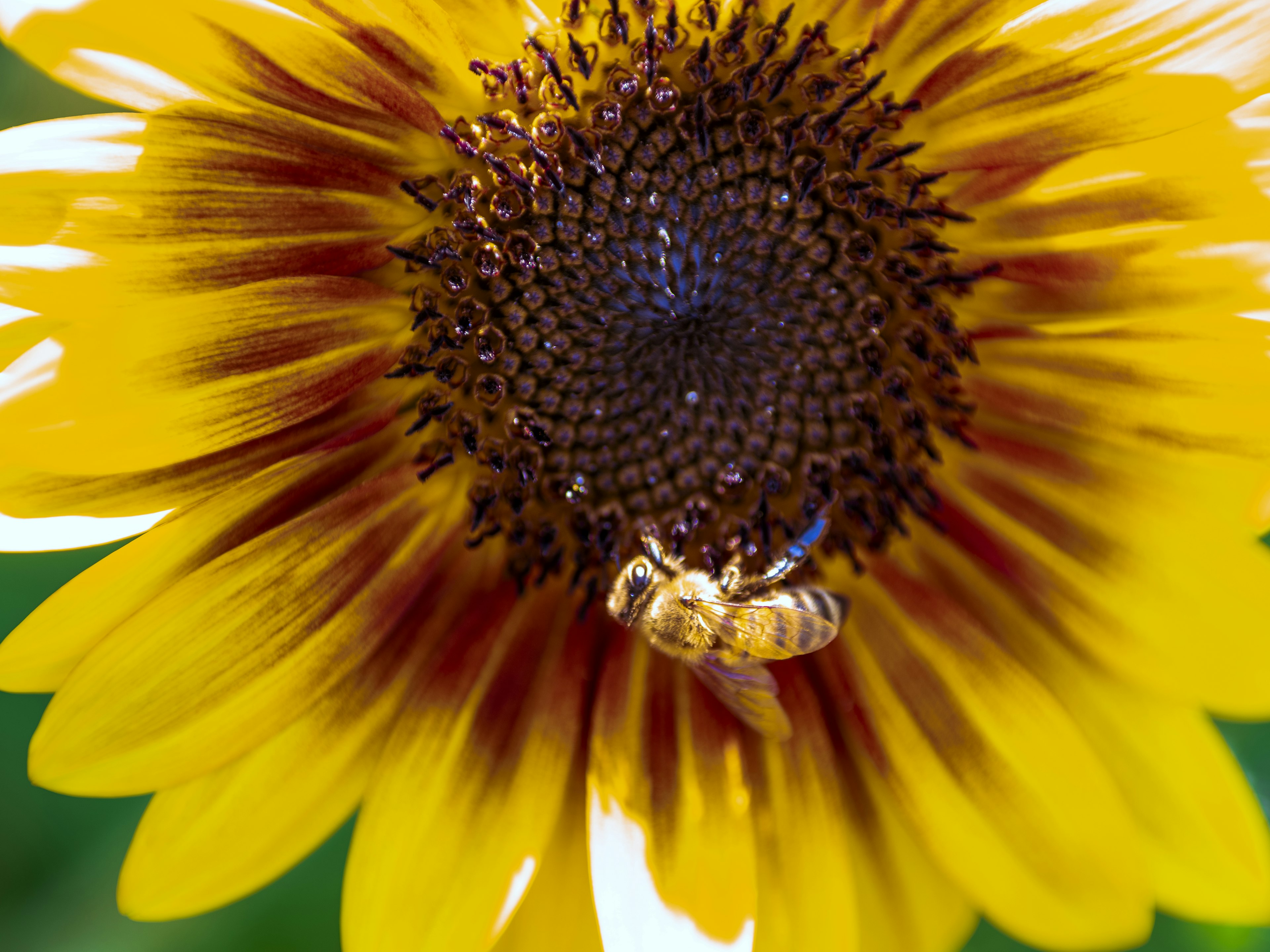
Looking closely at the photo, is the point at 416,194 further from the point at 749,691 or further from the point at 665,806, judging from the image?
the point at 665,806

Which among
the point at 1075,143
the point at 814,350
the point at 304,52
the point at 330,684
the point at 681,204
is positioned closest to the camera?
the point at 304,52

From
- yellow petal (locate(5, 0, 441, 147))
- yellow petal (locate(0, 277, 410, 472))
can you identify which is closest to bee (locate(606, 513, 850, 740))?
yellow petal (locate(0, 277, 410, 472))

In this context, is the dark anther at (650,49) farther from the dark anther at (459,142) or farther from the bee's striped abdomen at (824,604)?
the bee's striped abdomen at (824,604)

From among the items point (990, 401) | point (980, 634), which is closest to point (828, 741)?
point (980, 634)

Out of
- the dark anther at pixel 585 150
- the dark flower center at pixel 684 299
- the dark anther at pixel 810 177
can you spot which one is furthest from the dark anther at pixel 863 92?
the dark anther at pixel 585 150

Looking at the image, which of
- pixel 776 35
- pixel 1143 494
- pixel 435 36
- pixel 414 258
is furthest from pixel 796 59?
pixel 1143 494

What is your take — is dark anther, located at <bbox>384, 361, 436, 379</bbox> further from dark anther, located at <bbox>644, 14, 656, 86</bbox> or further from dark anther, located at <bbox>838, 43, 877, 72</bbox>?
dark anther, located at <bbox>838, 43, 877, 72</bbox>

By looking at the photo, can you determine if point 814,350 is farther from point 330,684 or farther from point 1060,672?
point 330,684
